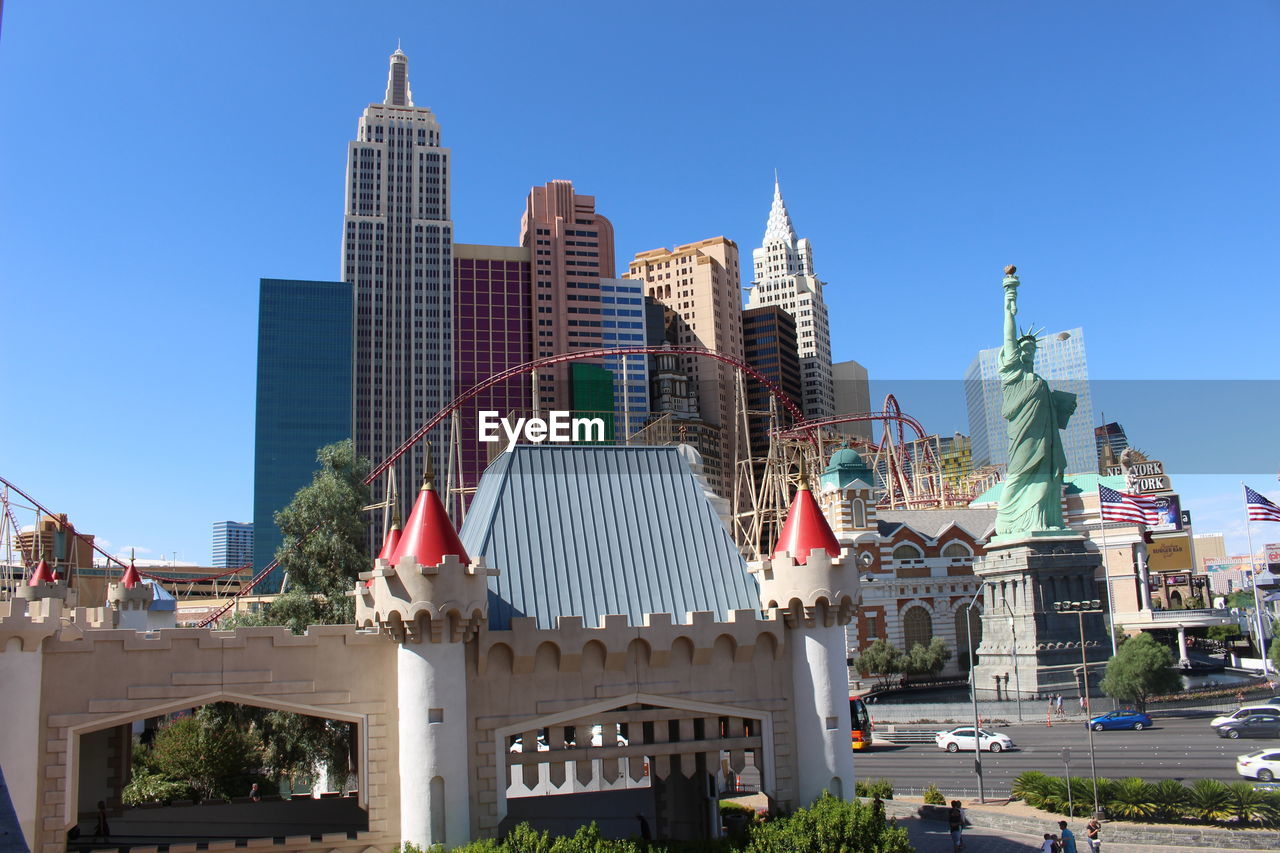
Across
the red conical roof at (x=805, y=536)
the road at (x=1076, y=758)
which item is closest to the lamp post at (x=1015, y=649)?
the road at (x=1076, y=758)

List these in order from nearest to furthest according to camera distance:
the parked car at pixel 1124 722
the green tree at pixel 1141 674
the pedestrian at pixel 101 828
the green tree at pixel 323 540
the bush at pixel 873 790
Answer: the pedestrian at pixel 101 828, the bush at pixel 873 790, the green tree at pixel 323 540, the parked car at pixel 1124 722, the green tree at pixel 1141 674

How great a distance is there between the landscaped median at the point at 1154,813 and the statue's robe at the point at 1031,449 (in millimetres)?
38785

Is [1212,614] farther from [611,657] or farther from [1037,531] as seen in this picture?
[611,657]

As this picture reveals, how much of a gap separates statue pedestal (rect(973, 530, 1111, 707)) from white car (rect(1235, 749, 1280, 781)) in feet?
Result: 91.6

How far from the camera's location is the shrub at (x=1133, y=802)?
2708 centimetres

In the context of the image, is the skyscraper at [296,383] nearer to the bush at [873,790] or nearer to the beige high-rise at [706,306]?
the beige high-rise at [706,306]

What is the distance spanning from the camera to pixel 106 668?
18578 mm

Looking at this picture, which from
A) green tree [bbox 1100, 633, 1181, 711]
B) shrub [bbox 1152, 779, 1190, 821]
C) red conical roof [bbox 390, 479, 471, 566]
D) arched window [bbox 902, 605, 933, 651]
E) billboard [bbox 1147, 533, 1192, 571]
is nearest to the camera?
red conical roof [bbox 390, 479, 471, 566]

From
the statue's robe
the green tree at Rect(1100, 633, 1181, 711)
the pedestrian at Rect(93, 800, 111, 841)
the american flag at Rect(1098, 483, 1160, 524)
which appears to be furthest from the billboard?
the pedestrian at Rect(93, 800, 111, 841)

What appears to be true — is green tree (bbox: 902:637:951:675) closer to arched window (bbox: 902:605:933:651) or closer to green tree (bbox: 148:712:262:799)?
arched window (bbox: 902:605:933:651)

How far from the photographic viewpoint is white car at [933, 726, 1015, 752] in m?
43.1

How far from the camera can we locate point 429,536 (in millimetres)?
19156

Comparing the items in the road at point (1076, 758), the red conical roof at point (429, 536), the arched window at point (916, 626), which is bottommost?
Result: the road at point (1076, 758)

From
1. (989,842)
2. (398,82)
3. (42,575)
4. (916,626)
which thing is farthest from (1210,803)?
(398,82)
